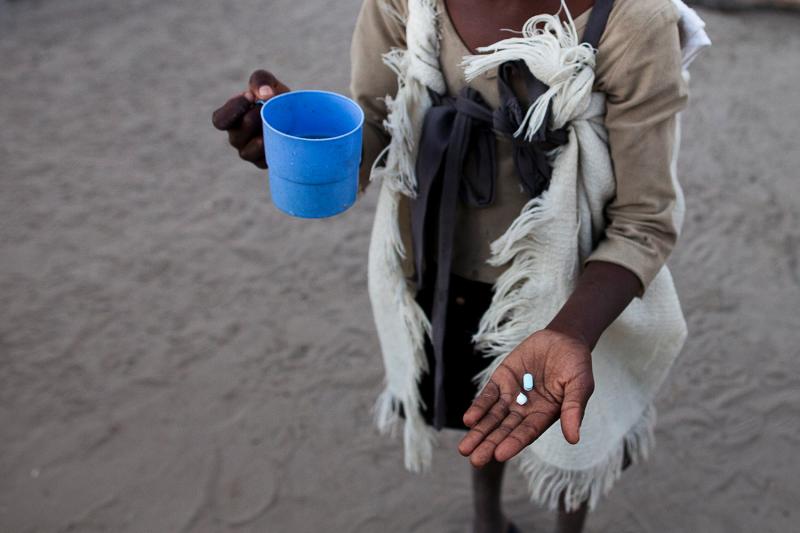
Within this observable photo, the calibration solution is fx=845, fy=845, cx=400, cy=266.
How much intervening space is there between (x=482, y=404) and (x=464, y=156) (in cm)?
50

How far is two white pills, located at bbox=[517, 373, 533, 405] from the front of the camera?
126cm

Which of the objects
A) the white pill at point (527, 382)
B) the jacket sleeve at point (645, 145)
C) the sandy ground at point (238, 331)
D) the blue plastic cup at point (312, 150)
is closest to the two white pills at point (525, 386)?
the white pill at point (527, 382)

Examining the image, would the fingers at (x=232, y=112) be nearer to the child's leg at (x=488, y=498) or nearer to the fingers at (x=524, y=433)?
the fingers at (x=524, y=433)

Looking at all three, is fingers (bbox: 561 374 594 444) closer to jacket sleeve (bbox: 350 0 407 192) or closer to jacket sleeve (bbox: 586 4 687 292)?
jacket sleeve (bbox: 586 4 687 292)

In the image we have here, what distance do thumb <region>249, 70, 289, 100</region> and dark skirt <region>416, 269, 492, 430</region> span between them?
0.53 meters

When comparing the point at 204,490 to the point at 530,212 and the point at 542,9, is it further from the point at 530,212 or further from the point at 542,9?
the point at 542,9

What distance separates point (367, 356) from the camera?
9.82 feet

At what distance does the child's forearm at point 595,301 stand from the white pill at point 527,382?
0.35 feet

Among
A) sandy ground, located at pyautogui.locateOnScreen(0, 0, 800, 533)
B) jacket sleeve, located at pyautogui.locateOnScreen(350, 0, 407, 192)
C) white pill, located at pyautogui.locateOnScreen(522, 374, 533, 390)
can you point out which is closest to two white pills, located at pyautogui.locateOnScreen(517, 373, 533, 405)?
white pill, located at pyautogui.locateOnScreen(522, 374, 533, 390)

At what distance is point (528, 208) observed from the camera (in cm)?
155

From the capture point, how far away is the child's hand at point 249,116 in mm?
1511

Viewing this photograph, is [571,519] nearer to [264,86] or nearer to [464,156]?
[464,156]

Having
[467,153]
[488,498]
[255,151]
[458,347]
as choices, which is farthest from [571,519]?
[255,151]

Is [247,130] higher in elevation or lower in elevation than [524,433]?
higher
